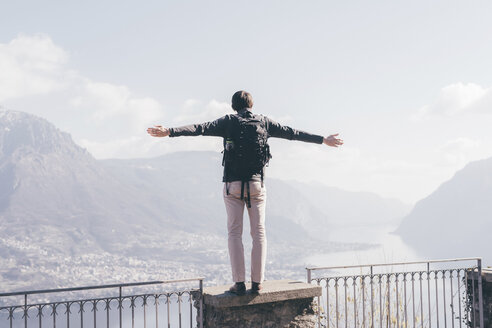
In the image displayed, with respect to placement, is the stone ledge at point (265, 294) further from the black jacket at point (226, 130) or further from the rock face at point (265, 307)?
the black jacket at point (226, 130)

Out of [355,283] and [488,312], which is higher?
[355,283]

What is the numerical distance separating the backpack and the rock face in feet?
3.03

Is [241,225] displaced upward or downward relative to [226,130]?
downward

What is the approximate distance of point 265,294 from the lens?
15.3ft

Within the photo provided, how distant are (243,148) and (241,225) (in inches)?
27.3

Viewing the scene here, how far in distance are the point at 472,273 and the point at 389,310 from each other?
1459 millimetres

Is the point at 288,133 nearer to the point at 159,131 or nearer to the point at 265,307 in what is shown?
the point at 159,131

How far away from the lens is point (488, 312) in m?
7.68

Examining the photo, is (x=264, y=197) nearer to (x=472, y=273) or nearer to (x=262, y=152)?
(x=262, y=152)

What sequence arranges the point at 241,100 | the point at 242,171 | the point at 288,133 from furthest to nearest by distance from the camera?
the point at 288,133, the point at 241,100, the point at 242,171

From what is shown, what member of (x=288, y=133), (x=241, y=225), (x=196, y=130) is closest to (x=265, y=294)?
(x=241, y=225)

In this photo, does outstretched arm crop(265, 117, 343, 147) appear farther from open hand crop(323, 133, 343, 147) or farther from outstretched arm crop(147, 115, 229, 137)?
outstretched arm crop(147, 115, 229, 137)

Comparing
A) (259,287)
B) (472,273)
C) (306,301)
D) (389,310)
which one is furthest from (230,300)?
(472,273)

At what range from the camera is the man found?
4.36 m
